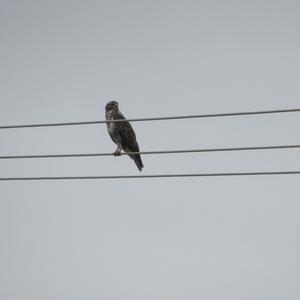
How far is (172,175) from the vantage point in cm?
1089

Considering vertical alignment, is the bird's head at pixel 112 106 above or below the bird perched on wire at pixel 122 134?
above

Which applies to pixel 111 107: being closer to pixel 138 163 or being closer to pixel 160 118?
pixel 138 163

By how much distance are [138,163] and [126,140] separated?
1.96 ft

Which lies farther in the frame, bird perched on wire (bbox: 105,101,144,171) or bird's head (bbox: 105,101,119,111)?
bird's head (bbox: 105,101,119,111)

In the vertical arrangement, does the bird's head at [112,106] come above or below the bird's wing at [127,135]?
above

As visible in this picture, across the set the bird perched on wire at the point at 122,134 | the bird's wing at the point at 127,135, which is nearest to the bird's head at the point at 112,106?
the bird perched on wire at the point at 122,134

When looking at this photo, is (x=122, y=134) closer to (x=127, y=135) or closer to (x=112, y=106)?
(x=127, y=135)

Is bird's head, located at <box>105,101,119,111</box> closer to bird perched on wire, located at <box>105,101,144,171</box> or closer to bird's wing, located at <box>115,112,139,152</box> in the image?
bird perched on wire, located at <box>105,101,144,171</box>

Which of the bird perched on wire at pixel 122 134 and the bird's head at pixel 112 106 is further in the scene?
the bird's head at pixel 112 106

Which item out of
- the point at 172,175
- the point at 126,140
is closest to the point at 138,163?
the point at 126,140

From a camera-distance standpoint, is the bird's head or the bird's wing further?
the bird's head

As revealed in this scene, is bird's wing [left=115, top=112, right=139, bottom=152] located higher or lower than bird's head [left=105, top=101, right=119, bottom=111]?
lower

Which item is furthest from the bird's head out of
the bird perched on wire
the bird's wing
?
the bird's wing

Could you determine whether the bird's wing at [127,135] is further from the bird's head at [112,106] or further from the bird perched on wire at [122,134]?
the bird's head at [112,106]
